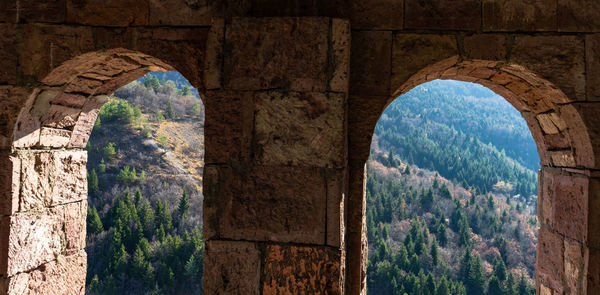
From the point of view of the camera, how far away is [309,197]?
2627 millimetres

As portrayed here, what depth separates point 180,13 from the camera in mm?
3094

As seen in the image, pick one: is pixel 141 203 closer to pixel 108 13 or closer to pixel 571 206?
pixel 108 13

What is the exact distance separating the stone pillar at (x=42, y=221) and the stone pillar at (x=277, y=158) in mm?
1687

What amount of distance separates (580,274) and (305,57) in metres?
2.50

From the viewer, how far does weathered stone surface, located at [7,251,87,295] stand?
3293 mm

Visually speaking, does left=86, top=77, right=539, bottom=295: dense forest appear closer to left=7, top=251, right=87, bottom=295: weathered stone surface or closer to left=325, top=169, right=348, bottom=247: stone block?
left=7, top=251, right=87, bottom=295: weathered stone surface

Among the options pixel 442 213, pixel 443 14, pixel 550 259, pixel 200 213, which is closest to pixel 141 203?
pixel 200 213

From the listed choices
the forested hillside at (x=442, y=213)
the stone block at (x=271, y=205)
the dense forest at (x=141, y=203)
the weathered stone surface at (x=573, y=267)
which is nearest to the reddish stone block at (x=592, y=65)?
the weathered stone surface at (x=573, y=267)

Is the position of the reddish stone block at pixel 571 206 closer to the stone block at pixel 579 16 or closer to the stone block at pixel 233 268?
the stone block at pixel 579 16

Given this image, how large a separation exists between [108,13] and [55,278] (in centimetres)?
236

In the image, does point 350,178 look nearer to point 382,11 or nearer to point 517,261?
point 382,11

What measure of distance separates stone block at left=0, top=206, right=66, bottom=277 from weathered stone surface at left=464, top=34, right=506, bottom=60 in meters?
3.66

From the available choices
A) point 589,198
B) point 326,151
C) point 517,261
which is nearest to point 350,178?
point 326,151

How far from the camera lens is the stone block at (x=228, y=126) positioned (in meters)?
2.68
